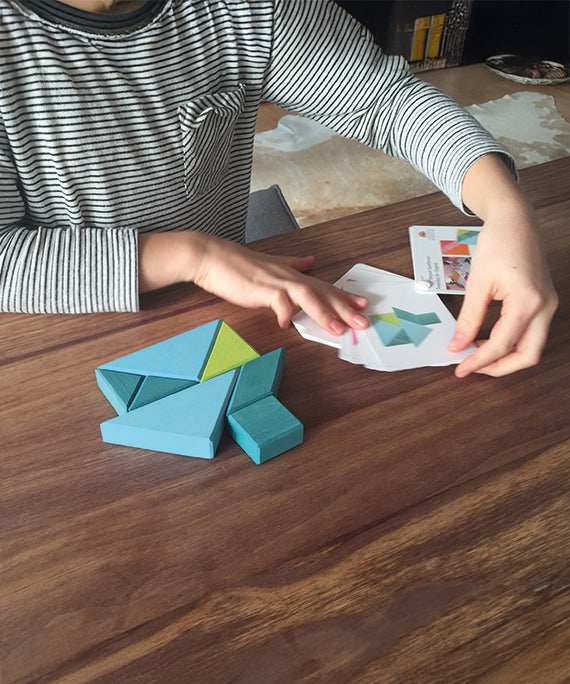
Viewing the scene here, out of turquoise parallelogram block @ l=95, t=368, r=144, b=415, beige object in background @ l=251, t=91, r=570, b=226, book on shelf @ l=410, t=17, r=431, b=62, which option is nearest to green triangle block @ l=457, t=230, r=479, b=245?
turquoise parallelogram block @ l=95, t=368, r=144, b=415

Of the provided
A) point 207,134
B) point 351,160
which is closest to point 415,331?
point 207,134

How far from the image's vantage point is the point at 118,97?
0.82m

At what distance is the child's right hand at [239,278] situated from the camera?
73 cm

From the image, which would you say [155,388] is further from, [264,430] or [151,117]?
[151,117]

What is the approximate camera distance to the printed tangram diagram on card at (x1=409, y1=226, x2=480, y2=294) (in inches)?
31.4

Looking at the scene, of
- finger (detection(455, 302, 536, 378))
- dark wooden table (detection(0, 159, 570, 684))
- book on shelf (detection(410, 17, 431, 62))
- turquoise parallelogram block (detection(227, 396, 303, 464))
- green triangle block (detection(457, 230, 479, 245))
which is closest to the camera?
dark wooden table (detection(0, 159, 570, 684))

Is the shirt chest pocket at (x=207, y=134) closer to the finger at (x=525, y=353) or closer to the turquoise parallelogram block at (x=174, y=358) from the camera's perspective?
the turquoise parallelogram block at (x=174, y=358)

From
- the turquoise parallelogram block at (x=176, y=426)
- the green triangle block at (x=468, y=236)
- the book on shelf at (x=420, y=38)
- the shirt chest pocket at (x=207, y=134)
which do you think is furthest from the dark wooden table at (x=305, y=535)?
the book on shelf at (x=420, y=38)

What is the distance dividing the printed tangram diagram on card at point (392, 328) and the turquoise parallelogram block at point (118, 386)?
0.68ft

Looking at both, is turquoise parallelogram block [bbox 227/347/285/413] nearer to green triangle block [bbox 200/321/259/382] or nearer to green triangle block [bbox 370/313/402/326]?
green triangle block [bbox 200/321/259/382]

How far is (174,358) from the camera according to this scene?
2.14 feet

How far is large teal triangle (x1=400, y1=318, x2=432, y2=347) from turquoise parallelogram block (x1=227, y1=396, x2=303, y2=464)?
0.20 meters

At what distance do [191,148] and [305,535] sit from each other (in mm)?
617

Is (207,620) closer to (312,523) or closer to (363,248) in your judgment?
(312,523)
